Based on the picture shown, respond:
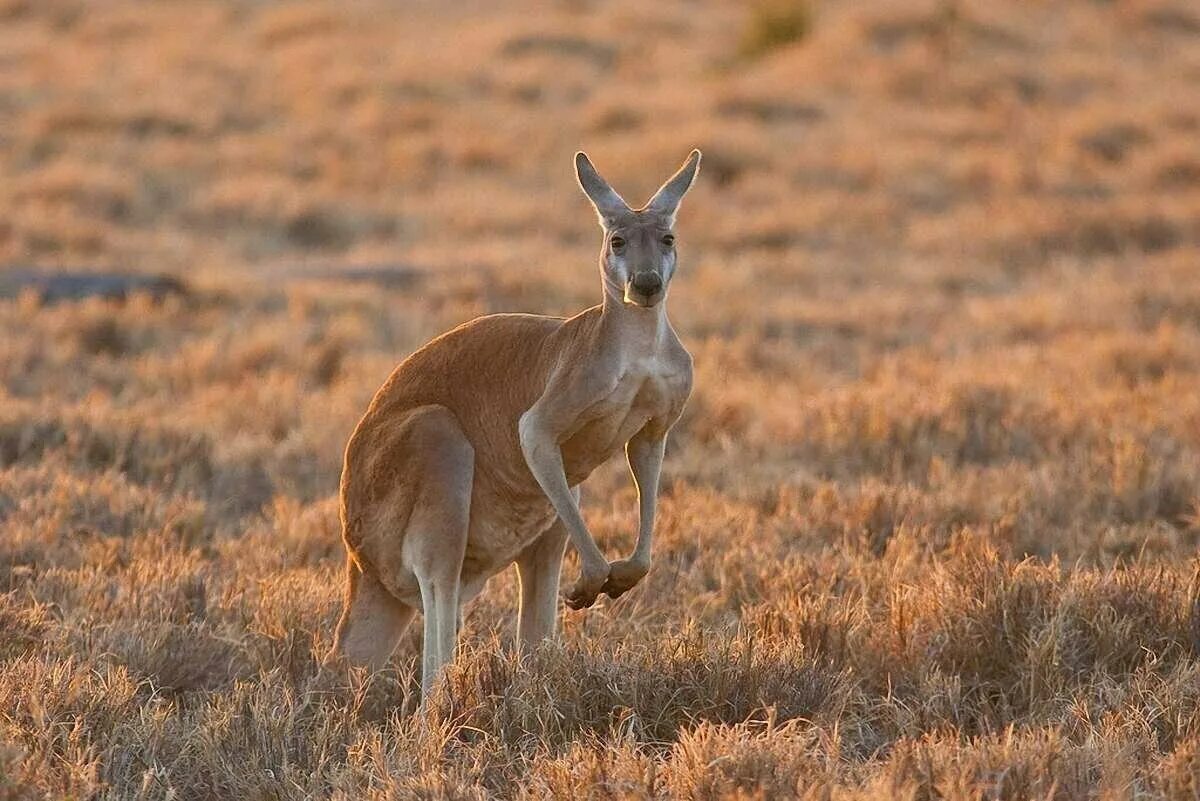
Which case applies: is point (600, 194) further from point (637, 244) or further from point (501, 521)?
point (501, 521)

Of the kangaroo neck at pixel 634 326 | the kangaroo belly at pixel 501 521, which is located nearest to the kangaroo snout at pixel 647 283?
the kangaroo neck at pixel 634 326

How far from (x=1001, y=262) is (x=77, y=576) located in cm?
952

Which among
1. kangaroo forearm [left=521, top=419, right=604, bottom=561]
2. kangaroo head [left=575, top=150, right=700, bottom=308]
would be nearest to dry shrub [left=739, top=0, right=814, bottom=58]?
kangaroo head [left=575, top=150, right=700, bottom=308]

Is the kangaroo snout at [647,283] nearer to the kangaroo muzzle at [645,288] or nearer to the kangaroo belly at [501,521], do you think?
the kangaroo muzzle at [645,288]

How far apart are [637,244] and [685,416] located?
155 inches

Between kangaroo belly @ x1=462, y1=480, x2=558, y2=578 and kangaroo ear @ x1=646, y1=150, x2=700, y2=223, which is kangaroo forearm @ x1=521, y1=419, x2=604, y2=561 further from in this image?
kangaroo ear @ x1=646, y1=150, x2=700, y2=223

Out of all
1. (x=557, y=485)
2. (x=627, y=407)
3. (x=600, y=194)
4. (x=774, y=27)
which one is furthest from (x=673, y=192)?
(x=774, y=27)

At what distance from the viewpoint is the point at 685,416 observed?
8062mm

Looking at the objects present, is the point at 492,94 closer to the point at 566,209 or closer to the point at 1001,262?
the point at 566,209

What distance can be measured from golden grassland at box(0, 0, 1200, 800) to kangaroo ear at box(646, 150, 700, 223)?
112 cm

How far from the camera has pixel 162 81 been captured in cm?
1998

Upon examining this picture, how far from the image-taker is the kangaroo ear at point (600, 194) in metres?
4.32

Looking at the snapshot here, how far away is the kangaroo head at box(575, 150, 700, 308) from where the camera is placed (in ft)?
13.4

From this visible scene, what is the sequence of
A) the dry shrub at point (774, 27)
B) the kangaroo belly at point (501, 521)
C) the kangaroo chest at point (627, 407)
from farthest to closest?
the dry shrub at point (774, 27) → the kangaroo belly at point (501, 521) → the kangaroo chest at point (627, 407)
